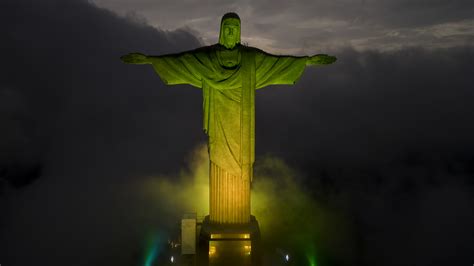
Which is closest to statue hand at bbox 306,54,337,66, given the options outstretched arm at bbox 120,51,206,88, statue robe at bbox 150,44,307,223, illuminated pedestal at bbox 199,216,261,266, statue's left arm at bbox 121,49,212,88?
statue robe at bbox 150,44,307,223

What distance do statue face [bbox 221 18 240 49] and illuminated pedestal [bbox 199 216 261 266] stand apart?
3521 millimetres

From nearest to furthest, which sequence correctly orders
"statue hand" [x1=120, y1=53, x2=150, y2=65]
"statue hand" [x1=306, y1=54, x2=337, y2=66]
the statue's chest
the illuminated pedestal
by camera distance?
"statue hand" [x1=120, y1=53, x2=150, y2=65]
the illuminated pedestal
the statue's chest
"statue hand" [x1=306, y1=54, x2=337, y2=66]

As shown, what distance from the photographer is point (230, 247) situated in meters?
7.46

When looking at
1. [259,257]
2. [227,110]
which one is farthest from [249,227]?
[227,110]

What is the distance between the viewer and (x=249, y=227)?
761 cm

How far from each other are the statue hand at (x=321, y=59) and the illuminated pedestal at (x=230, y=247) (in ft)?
11.3

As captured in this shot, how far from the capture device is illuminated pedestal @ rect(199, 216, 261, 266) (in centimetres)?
741

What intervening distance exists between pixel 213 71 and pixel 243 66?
576 mm

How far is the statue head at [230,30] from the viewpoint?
7.45 m

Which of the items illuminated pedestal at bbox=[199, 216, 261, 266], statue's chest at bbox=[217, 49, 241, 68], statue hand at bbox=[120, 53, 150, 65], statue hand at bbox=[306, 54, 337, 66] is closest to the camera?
statue hand at bbox=[120, 53, 150, 65]

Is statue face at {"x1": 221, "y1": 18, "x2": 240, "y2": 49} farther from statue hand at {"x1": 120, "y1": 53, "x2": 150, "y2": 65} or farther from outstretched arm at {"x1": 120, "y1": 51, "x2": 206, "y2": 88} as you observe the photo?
statue hand at {"x1": 120, "y1": 53, "x2": 150, "y2": 65}

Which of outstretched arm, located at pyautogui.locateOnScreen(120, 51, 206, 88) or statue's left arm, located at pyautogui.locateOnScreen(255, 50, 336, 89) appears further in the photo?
statue's left arm, located at pyautogui.locateOnScreen(255, 50, 336, 89)

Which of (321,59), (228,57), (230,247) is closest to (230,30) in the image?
(228,57)

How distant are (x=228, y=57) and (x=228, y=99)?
0.79 metres
